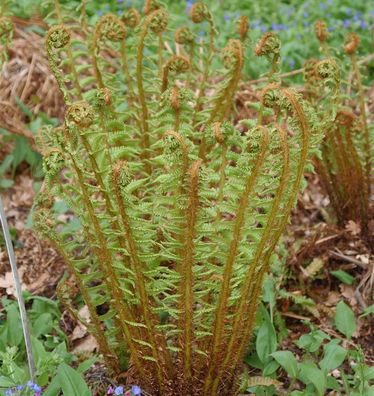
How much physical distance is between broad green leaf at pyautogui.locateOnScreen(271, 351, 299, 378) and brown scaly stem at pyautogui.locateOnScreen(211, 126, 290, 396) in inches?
10.4

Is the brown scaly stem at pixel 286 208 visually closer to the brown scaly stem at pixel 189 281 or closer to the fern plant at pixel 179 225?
the fern plant at pixel 179 225

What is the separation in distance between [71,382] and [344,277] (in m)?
1.40

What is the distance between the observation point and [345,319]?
3.08 metres

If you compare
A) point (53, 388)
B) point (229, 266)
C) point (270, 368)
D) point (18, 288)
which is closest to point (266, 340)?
point (270, 368)

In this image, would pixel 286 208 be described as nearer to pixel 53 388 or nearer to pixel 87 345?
pixel 53 388

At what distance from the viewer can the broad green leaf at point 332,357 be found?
282 centimetres

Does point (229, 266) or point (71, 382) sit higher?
point (229, 266)

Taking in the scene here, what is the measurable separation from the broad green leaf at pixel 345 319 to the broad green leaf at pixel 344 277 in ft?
1.10

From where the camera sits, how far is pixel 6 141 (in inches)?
171

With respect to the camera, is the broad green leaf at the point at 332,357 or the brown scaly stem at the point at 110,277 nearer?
the brown scaly stem at the point at 110,277

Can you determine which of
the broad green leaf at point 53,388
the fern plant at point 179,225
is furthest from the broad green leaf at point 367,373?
the broad green leaf at point 53,388

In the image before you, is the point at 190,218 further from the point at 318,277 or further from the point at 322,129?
the point at 318,277

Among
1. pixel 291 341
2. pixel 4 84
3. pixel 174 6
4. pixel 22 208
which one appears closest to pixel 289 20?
pixel 174 6

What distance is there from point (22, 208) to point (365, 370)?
2.14 meters
